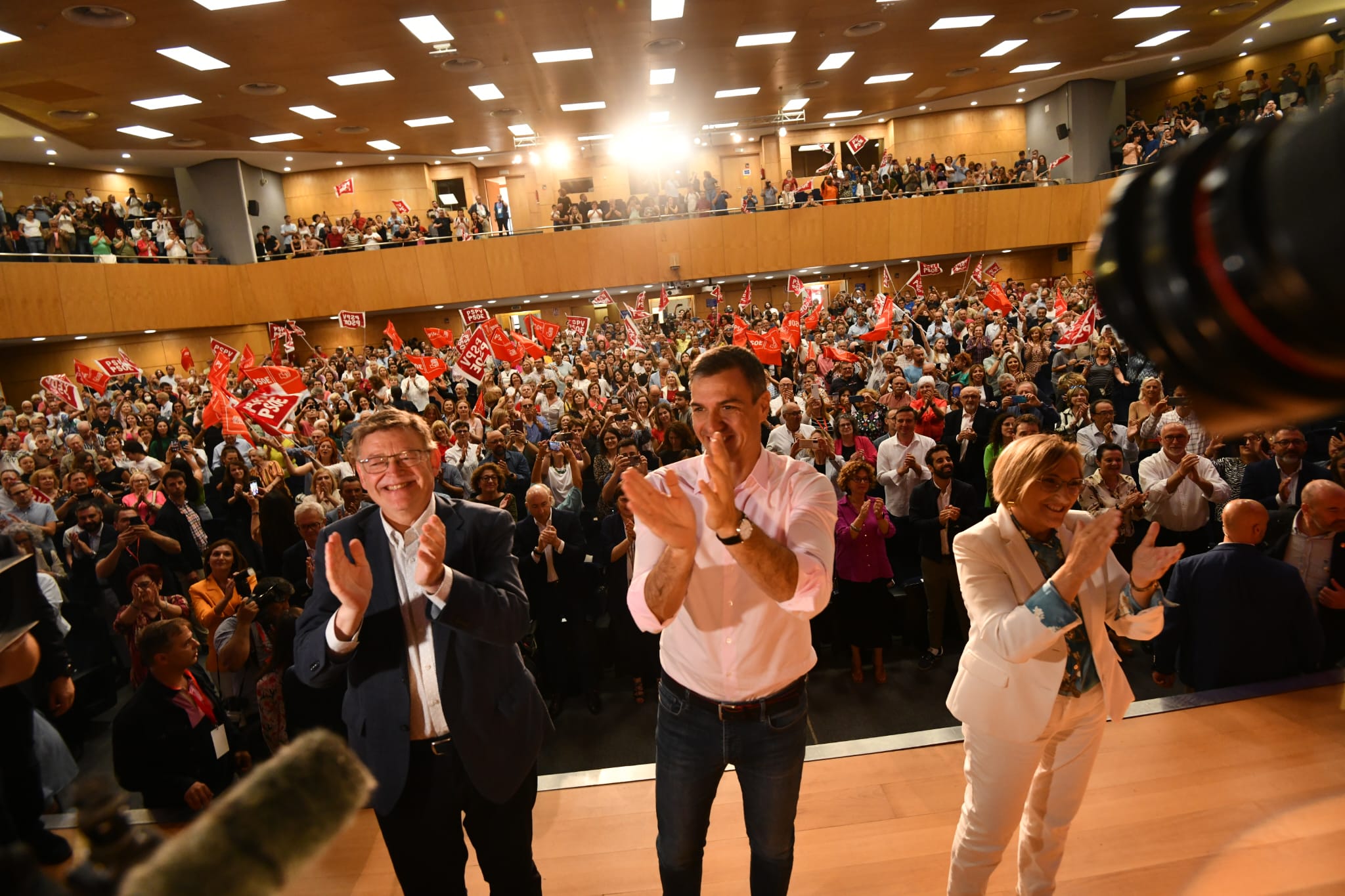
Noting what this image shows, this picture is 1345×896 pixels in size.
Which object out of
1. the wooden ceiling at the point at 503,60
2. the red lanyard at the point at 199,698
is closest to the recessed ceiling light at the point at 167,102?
the wooden ceiling at the point at 503,60

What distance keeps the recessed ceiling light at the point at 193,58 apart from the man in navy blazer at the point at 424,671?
12.9 m

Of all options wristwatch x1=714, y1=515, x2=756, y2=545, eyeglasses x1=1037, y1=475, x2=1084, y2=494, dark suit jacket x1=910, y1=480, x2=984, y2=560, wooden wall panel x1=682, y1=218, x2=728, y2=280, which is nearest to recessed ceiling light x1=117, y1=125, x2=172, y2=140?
wooden wall panel x1=682, y1=218, x2=728, y2=280

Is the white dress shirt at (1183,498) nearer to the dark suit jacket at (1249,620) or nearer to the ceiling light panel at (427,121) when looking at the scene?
the dark suit jacket at (1249,620)

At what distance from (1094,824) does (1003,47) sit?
1760cm

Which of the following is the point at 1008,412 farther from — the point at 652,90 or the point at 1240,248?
the point at 652,90

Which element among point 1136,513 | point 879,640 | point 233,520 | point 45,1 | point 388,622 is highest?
point 45,1

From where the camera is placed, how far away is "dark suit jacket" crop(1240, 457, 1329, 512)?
4.59 m

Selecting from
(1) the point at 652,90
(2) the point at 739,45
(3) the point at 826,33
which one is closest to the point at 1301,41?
(3) the point at 826,33

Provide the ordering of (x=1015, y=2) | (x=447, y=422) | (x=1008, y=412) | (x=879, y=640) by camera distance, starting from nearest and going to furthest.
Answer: (x=879, y=640) → (x=1008, y=412) → (x=447, y=422) → (x=1015, y=2)

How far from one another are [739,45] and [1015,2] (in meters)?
4.90

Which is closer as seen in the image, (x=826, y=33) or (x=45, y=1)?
(x=45, y=1)

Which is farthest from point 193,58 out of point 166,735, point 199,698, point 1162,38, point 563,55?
point 1162,38

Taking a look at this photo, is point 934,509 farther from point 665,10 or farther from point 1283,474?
point 665,10

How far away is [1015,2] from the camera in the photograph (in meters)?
12.7
